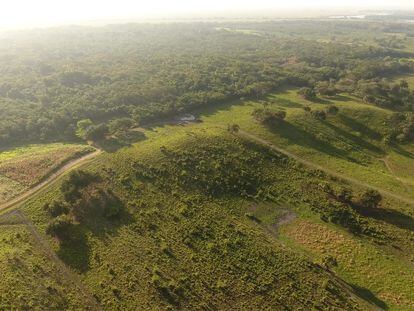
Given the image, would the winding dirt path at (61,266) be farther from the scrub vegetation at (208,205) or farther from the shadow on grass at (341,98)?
the shadow on grass at (341,98)

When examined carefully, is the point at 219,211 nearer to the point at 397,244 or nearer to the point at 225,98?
the point at 397,244

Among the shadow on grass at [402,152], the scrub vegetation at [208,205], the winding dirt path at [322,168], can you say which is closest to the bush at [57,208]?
the scrub vegetation at [208,205]

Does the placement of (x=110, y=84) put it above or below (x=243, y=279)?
above

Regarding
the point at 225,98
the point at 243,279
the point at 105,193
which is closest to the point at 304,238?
the point at 243,279

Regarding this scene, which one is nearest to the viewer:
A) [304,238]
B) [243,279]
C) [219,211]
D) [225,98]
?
[243,279]

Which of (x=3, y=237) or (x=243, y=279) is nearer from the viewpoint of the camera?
(x=243, y=279)

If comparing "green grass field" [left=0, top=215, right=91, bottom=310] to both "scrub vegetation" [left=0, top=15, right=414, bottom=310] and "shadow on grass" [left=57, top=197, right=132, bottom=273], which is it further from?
"shadow on grass" [left=57, top=197, right=132, bottom=273]

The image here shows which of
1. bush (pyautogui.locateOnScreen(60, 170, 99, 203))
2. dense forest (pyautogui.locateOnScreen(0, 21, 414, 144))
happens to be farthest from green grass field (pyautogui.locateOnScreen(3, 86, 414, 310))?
dense forest (pyautogui.locateOnScreen(0, 21, 414, 144))

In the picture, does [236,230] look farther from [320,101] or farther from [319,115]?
[320,101]
